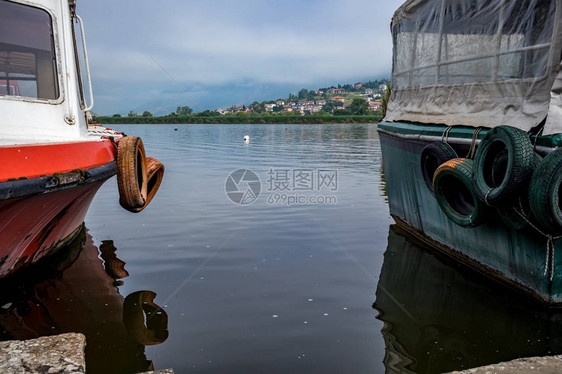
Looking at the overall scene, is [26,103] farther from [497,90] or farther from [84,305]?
[497,90]

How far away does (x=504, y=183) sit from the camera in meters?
4.40

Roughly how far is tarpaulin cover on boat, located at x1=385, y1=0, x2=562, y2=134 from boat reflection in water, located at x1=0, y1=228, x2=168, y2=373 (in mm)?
4321

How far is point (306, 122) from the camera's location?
9569 cm

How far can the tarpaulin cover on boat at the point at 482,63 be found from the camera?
4664 millimetres

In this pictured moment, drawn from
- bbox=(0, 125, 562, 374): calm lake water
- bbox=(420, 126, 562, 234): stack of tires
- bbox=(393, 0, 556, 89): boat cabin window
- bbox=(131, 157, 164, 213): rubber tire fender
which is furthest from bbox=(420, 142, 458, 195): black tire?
bbox=(131, 157, 164, 213): rubber tire fender

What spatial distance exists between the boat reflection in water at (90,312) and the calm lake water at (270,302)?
17 mm

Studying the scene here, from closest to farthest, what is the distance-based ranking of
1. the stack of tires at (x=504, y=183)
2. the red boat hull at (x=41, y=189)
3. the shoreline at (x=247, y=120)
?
the stack of tires at (x=504, y=183)
the red boat hull at (x=41, y=189)
the shoreline at (x=247, y=120)

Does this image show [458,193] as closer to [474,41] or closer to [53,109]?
[474,41]

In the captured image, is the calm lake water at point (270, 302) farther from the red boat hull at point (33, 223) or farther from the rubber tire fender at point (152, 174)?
the rubber tire fender at point (152, 174)

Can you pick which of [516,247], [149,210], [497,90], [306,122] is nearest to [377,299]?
[516,247]

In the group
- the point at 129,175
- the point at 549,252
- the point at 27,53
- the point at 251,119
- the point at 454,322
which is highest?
the point at 27,53

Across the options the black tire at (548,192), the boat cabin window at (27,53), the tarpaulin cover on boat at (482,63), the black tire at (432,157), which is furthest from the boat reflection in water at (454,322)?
the boat cabin window at (27,53)

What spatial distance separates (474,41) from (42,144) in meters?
5.27

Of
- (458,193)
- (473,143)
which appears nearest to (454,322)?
(458,193)
